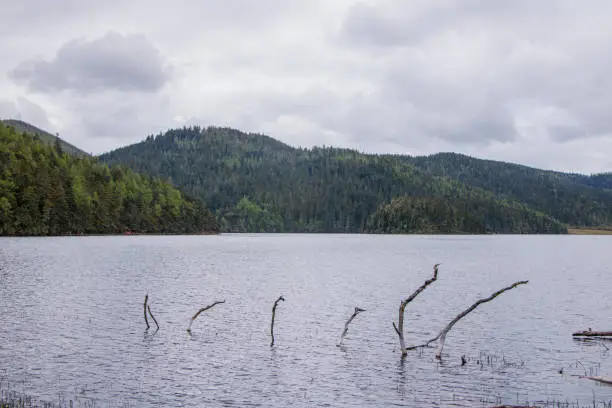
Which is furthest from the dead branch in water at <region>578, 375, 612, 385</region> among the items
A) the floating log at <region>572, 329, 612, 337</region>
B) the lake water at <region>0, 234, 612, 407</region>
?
the floating log at <region>572, 329, 612, 337</region>

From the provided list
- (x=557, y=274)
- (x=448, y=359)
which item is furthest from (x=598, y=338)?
(x=557, y=274)

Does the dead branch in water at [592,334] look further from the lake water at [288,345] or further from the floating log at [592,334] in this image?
the lake water at [288,345]

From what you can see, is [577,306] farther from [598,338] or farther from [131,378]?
[131,378]

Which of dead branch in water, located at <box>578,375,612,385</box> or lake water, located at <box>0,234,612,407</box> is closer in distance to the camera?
lake water, located at <box>0,234,612,407</box>

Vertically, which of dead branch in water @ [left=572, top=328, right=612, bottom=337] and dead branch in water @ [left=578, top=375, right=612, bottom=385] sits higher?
dead branch in water @ [left=572, top=328, right=612, bottom=337]

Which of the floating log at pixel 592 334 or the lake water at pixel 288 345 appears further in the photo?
the floating log at pixel 592 334

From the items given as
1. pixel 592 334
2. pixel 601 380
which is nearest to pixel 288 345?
pixel 601 380

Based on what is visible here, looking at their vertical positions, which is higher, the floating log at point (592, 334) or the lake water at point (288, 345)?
the floating log at point (592, 334)

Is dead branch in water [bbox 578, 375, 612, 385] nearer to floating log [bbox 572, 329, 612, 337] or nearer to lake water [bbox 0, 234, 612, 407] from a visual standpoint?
lake water [bbox 0, 234, 612, 407]

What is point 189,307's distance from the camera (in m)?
60.4

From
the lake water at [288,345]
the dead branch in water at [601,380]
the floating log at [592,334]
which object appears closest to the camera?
the lake water at [288,345]

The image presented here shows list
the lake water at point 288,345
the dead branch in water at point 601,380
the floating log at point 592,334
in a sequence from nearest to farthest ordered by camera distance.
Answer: the lake water at point 288,345 → the dead branch in water at point 601,380 → the floating log at point 592,334

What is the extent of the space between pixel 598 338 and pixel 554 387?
16092 millimetres

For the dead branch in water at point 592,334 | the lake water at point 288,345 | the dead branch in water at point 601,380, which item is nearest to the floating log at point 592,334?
the dead branch in water at point 592,334
